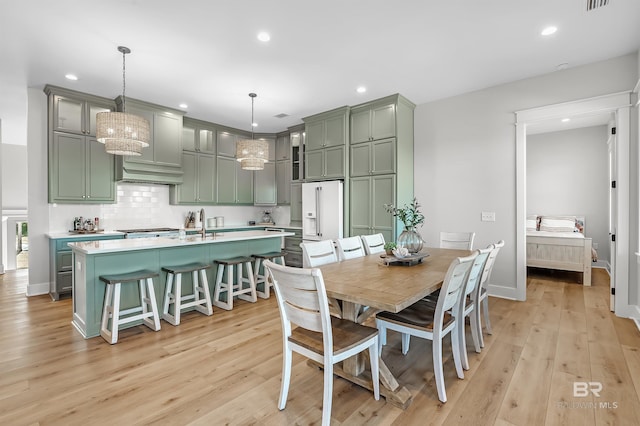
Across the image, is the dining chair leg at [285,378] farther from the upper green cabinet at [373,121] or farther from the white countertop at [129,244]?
the upper green cabinet at [373,121]

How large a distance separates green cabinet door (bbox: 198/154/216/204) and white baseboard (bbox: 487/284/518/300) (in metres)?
4.97

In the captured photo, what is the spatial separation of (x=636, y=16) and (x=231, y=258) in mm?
4704

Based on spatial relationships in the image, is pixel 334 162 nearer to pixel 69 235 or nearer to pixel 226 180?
pixel 226 180

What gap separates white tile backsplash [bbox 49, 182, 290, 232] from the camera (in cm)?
451

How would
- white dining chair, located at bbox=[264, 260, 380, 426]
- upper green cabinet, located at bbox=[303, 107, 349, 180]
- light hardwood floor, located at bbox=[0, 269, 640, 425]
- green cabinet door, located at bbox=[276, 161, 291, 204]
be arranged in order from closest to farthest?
white dining chair, located at bbox=[264, 260, 380, 426]
light hardwood floor, located at bbox=[0, 269, 640, 425]
upper green cabinet, located at bbox=[303, 107, 349, 180]
green cabinet door, located at bbox=[276, 161, 291, 204]

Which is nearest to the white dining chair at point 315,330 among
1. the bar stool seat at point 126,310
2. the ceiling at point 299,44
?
the bar stool seat at point 126,310

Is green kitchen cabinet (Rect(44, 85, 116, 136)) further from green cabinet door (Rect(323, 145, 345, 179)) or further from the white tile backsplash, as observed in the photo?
green cabinet door (Rect(323, 145, 345, 179))

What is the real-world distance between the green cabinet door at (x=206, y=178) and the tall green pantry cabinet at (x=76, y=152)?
1.43 meters

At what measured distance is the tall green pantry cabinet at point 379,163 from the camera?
455cm

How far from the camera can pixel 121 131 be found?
307 centimetres

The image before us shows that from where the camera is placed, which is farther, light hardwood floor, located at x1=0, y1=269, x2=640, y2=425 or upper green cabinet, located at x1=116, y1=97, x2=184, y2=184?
upper green cabinet, located at x1=116, y1=97, x2=184, y2=184

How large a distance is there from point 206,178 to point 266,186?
1.30 meters

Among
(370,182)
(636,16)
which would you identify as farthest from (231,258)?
(636,16)

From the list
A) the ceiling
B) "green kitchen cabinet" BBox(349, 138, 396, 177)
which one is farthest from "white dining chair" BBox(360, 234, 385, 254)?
the ceiling
